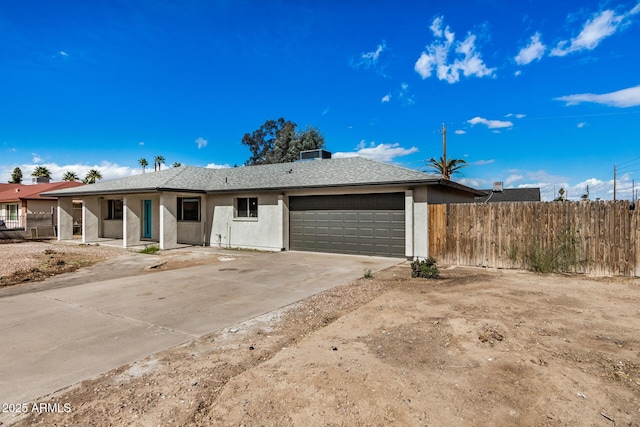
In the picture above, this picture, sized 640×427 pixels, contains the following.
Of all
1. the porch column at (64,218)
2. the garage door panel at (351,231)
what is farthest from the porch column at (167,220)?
the porch column at (64,218)

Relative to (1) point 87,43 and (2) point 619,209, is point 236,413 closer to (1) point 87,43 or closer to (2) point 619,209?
(2) point 619,209

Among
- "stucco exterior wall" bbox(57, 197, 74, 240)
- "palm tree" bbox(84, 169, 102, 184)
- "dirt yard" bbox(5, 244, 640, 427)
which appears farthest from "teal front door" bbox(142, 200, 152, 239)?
"palm tree" bbox(84, 169, 102, 184)

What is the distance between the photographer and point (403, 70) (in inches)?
783

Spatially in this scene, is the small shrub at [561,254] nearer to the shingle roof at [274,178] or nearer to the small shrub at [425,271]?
the small shrub at [425,271]

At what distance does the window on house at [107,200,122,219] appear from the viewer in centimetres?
1973

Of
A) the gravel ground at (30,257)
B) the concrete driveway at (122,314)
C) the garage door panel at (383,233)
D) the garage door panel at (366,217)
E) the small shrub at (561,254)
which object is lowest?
the concrete driveway at (122,314)

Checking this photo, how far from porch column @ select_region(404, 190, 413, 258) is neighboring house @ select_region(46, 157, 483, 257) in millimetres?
35

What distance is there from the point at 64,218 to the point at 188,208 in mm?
8298

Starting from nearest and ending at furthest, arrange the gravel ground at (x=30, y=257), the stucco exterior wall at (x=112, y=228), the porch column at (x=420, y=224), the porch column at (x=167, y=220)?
the gravel ground at (x=30, y=257)
the porch column at (x=420, y=224)
the porch column at (x=167, y=220)
the stucco exterior wall at (x=112, y=228)

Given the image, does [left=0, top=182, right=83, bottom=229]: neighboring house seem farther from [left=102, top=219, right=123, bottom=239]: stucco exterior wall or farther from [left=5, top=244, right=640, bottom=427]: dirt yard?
[left=5, top=244, right=640, bottom=427]: dirt yard

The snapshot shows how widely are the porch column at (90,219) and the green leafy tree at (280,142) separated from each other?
22.5 m

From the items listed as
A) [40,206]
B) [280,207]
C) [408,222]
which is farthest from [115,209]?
[408,222]

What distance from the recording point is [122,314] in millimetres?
5766

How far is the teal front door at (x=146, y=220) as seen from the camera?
61.2 ft
